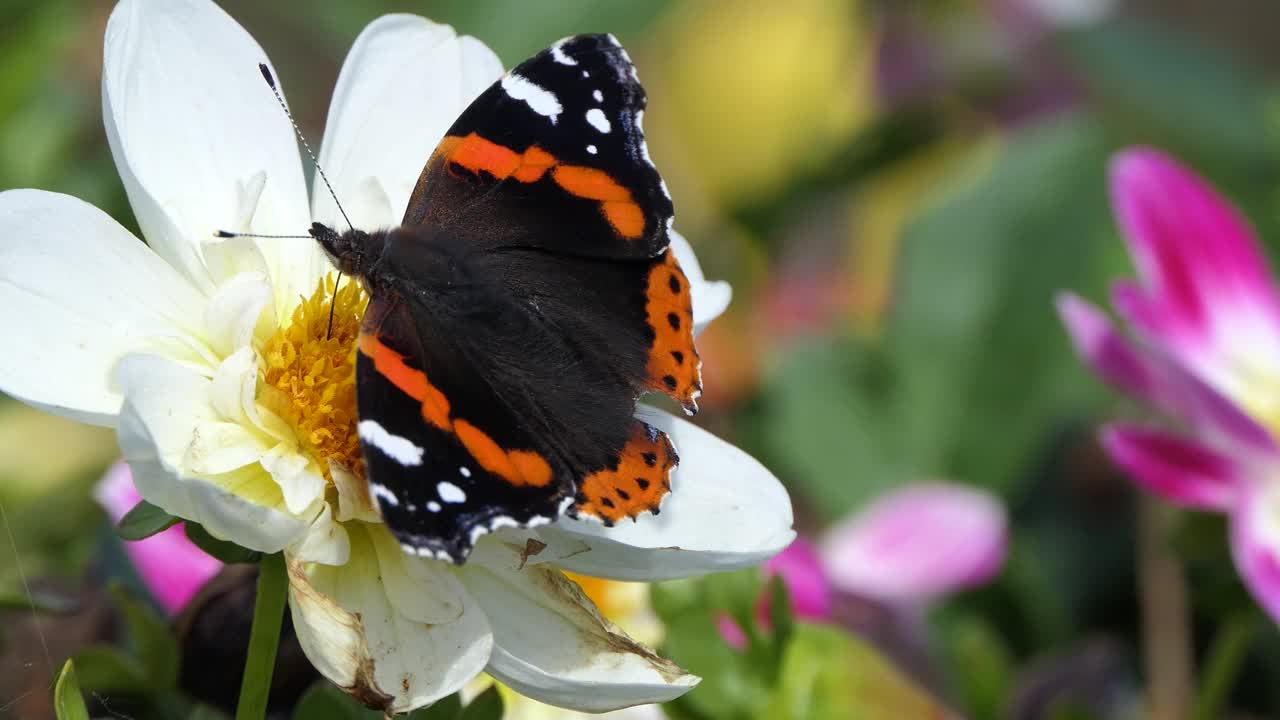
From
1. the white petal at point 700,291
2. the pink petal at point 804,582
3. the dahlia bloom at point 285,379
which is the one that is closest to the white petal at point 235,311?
the dahlia bloom at point 285,379

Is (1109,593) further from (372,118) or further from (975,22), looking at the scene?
(975,22)

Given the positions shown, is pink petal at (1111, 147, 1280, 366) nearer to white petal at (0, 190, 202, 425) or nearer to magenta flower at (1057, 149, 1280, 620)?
magenta flower at (1057, 149, 1280, 620)

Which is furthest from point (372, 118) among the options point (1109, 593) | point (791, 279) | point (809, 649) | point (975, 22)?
point (975, 22)

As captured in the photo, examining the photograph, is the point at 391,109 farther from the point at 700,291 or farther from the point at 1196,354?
the point at 1196,354

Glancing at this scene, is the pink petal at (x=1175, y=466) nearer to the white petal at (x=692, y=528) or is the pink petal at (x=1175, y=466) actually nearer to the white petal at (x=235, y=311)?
the white petal at (x=692, y=528)

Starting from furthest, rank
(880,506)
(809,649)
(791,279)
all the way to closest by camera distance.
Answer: (791,279) → (880,506) → (809,649)

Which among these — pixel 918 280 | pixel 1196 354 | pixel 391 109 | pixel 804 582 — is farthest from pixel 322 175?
pixel 918 280
